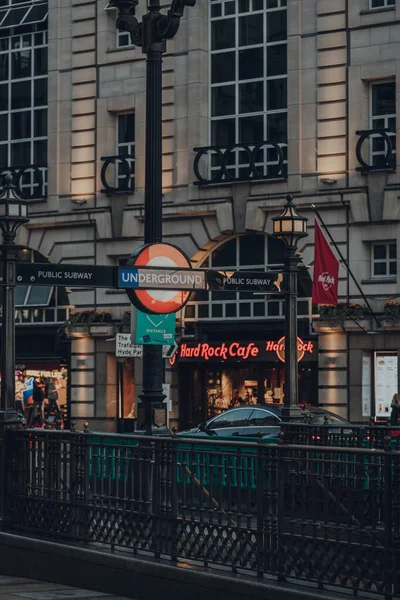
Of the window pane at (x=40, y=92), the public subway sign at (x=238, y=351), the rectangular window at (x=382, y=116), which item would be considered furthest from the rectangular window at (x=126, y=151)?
the rectangular window at (x=382, y=116)

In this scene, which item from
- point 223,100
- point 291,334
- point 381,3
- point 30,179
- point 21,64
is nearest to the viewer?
point 291,334

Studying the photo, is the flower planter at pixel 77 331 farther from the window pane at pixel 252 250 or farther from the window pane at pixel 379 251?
the window pane at pixel 379 251

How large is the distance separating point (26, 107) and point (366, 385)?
1470 centimetres

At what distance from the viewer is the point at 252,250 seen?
38688mm

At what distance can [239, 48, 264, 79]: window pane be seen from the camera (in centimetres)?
3859

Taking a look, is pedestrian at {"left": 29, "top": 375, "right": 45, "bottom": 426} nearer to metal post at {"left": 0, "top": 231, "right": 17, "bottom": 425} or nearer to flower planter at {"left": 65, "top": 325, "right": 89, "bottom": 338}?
flower planter at {"left": 65, "top": 325, "right": 89, "bottom": 338}

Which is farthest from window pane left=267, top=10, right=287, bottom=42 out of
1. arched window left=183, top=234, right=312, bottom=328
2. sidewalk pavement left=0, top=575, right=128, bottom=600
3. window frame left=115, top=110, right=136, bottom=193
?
sidewalk pavement left=0, top=575, right=128, bottom=600

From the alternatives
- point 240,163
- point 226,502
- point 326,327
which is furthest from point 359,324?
point 226,502

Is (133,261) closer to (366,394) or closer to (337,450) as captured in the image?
(337,450)

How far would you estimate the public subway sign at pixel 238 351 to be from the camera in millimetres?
37656

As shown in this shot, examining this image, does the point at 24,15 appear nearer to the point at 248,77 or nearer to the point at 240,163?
the point at 248,77

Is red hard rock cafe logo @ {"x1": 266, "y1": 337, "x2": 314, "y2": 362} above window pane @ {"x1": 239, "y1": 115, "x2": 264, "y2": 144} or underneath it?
underneath

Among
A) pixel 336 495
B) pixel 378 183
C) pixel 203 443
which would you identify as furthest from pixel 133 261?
pixel 378 183

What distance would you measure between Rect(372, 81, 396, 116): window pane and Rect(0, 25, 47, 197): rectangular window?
11.3m
